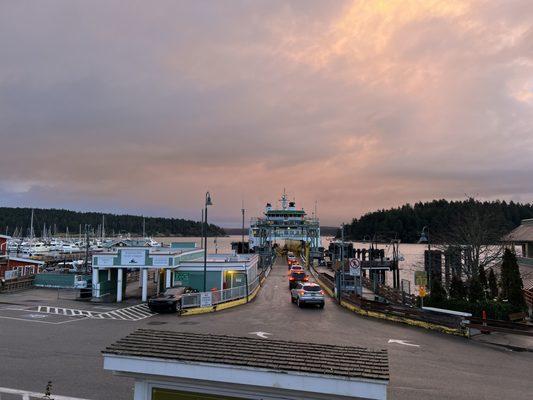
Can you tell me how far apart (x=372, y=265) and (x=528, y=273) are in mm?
26122

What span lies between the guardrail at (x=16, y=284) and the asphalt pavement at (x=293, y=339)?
11.2m

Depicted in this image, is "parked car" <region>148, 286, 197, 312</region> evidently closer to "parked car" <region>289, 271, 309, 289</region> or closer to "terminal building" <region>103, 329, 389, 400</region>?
"parked car" <region>289, 271, 309, 289</region>

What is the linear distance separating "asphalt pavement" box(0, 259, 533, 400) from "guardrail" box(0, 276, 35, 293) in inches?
440

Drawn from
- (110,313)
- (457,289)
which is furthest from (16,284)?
(457,289)

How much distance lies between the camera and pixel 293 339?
18000mm

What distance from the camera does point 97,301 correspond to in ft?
101

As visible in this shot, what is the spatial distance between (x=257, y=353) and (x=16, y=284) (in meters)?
41.0

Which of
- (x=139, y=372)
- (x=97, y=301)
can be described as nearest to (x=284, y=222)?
(x=97, y=301)

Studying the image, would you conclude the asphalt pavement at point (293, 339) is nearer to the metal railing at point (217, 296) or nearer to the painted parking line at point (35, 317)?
the painted parking line at point (35, 317)

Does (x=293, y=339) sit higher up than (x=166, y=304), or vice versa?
(x=166, y=304)

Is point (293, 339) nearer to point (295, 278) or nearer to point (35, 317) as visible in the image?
point (35, 317)

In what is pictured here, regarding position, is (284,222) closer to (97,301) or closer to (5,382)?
(97,301)

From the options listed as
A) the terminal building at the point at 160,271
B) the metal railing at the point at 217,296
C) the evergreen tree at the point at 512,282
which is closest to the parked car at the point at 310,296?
the terminal building at the point at 160,271

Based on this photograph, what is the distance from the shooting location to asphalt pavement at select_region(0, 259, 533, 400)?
11898mm
